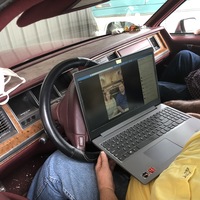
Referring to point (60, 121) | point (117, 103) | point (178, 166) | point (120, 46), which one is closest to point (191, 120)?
point (117, 103)

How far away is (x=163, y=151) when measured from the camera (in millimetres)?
817

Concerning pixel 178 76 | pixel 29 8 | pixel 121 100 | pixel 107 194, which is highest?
pixel 29 8

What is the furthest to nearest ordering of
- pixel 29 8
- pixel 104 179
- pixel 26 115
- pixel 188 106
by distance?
pixel 188 106 → pixel 26 115 → pixel 104 179 → pixel 29 8

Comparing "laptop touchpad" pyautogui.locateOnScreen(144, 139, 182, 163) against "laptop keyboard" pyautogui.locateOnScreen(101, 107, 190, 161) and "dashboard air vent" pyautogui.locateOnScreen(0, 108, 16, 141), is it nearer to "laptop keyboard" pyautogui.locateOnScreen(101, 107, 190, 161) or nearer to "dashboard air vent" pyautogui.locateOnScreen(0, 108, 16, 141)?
"laptop keyboard" pyautogui.locateOnScreen(101, 107, 190, 161)

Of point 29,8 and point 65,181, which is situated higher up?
point 29,8

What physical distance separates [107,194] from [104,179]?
0.19ft

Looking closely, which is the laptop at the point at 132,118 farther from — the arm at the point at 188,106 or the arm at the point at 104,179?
the arm at the point at 188,106

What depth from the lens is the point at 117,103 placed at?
0.92m

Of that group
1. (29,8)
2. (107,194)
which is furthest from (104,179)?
(29,8)

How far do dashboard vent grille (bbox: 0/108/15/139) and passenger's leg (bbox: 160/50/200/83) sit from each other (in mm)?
1219

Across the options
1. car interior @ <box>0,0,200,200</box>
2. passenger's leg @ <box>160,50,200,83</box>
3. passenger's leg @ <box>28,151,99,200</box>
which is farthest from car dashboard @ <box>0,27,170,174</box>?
passenger's leg @ <box>160,50,200,83</box>

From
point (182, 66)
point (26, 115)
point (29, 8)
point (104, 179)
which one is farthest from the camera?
point (182, 66)

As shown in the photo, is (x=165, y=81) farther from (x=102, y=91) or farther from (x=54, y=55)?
(x=102, y=91)

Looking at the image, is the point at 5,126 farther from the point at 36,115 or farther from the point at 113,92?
the point at 113,92
